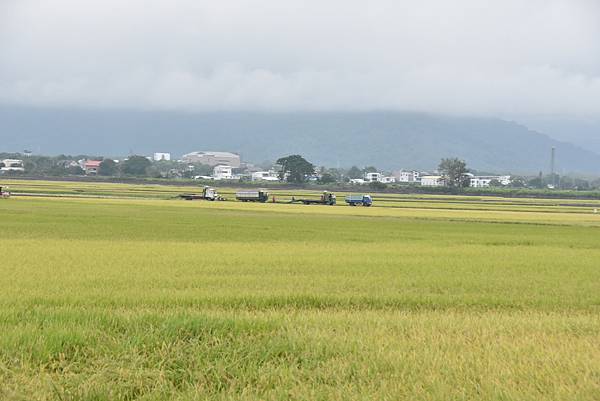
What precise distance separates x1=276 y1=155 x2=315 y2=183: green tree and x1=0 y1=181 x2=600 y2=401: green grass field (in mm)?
124580

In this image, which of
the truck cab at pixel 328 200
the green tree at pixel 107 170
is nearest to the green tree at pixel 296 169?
the green tree at pixel 107 170

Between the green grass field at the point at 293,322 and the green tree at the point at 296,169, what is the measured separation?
124580 millimetres

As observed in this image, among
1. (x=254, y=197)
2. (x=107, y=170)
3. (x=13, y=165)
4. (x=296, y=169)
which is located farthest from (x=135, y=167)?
(x=254, y=197)

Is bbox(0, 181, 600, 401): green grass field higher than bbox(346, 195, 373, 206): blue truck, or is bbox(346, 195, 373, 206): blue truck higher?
bbox(0, 181, 600, 401): green grass field

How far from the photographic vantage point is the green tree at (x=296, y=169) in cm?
15062

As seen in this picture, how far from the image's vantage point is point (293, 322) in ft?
31.6

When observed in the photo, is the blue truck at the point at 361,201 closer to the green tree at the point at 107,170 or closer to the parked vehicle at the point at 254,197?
the parked vehicle at the point at 254,197

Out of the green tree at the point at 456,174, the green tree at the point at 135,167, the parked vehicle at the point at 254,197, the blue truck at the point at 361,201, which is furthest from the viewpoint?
the green tree at the point at 135,167

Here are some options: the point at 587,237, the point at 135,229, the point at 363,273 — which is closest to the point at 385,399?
the point at 363,273

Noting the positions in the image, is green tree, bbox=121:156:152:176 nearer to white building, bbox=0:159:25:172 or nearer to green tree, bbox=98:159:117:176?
green tree, bbox=98:159:117:176

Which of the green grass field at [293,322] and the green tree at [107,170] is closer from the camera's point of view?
the green grass field at [293,322]

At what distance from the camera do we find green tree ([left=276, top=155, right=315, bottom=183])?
15062cm

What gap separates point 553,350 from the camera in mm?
8477

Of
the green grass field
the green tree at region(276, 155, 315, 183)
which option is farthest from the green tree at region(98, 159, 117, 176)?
the green grass field
